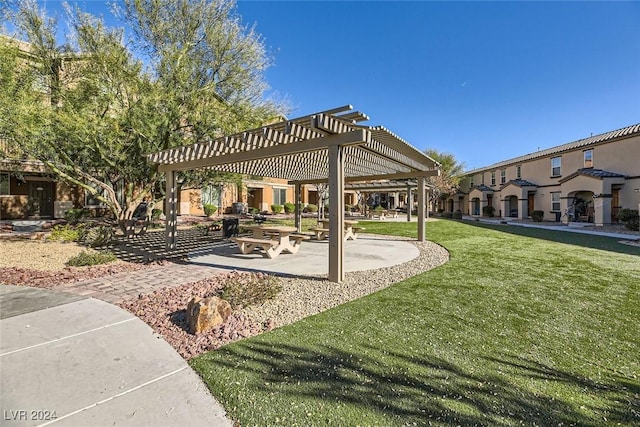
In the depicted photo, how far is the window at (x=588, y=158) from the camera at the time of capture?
20.6 metres

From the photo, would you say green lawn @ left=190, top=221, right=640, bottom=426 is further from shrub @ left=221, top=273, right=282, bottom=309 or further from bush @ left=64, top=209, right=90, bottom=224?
bush @ left=64, top=209, right=90, bottom=224

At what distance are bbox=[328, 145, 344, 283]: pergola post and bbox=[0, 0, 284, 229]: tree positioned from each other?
257 inches

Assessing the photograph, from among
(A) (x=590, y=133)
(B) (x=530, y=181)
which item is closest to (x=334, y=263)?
(B) (x=530, y=181)

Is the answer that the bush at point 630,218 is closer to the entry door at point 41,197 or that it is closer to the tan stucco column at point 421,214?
the tan stucco column at point 421,214

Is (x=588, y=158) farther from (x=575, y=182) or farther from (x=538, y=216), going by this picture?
(x=538, y=216)

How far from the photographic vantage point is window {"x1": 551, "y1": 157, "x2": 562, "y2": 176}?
2333 centimetres

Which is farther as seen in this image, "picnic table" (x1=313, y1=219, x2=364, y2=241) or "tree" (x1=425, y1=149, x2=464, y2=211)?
Result: "tree" (x1=425, y1=149, x2=464, y2=211)

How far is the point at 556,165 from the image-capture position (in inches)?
929

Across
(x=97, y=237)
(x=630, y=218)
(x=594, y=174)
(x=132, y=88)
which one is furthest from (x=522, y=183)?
(x=97, y=237)

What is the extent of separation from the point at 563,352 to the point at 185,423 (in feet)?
13.2

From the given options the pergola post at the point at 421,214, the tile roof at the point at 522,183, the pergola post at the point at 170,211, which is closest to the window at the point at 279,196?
the pergola post at the point at 421,214

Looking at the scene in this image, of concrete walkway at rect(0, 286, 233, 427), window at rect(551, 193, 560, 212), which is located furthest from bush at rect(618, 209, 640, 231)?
concrete walkway at rect(0, 286, 233, 427)

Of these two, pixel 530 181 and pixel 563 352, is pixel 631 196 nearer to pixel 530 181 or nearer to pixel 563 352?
pixel 530 181

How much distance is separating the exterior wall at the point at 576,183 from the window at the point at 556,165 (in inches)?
10.2
